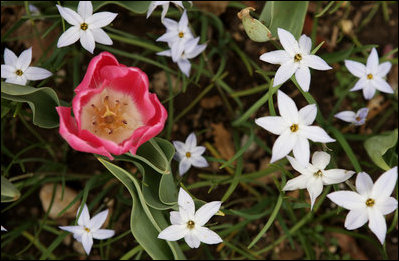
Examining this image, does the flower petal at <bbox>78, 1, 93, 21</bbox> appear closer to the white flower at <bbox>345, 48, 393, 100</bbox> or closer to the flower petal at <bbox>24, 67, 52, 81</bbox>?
the flower petal at <bbox>24, 67, 52, 81</bbox>

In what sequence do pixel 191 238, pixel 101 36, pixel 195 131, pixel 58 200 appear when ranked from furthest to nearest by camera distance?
pixel 195 131 < pixel 58 200 < pixel 101 36 < pixel 191 238

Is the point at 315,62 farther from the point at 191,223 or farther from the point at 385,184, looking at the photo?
the point at 191,223

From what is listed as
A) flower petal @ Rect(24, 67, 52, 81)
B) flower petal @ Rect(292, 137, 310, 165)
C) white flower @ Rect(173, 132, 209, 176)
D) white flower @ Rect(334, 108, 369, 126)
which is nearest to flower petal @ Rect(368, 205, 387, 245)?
flower petal @ Rect(292, 137, 310, 165)

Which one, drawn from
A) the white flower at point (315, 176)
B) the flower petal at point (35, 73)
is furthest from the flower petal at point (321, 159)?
the flower petal at point (35, 73)

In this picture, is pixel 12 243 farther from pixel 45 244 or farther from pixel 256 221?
pixel 256 221

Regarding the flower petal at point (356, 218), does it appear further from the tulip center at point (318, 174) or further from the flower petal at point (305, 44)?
the flower petal at point (305, 44)

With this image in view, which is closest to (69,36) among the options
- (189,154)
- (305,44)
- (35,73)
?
(35,73)
